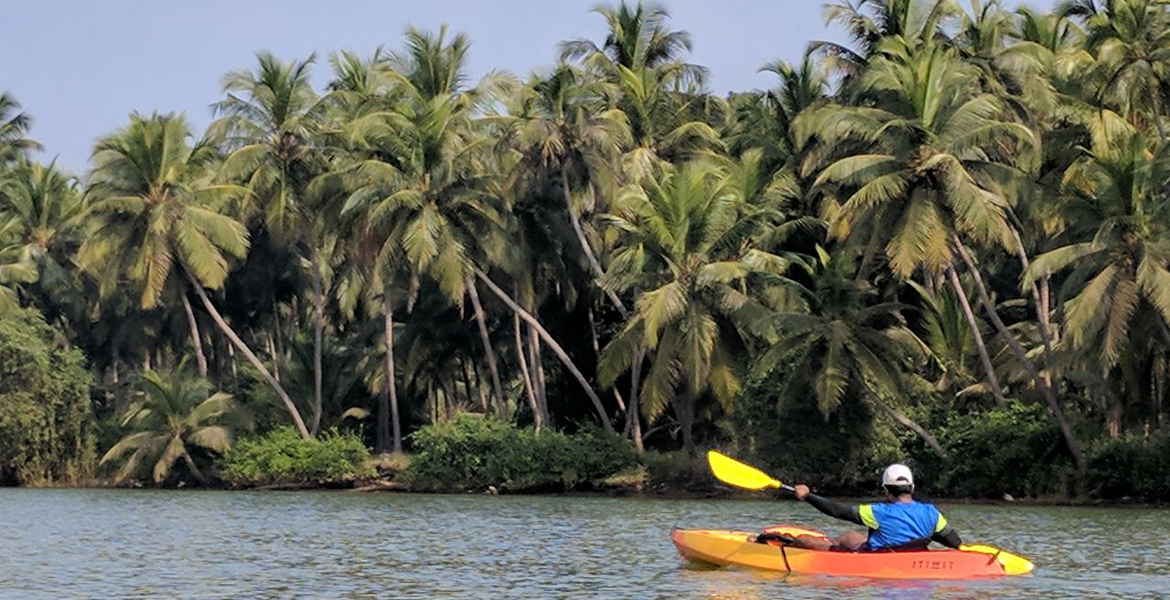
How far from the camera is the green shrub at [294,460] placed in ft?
158

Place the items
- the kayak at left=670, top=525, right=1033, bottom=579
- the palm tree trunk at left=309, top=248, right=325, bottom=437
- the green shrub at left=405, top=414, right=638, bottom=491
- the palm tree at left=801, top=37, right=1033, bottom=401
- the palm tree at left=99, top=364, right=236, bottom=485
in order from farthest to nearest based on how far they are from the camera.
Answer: the palm tree trunk at left=309, top=248, right=325, bottom=437, the palm tree at left=99, top=364, right=236, bottom=485, the green shrub at left=405, top=414, right=638, bottom=491, the palm tree at left=801, top=37, right=1033, bottom=401, the kayak at left=670, top=525, right=1033, bottom=579

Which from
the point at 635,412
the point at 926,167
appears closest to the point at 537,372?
the point at 635,412

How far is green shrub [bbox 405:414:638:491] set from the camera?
44375 mm


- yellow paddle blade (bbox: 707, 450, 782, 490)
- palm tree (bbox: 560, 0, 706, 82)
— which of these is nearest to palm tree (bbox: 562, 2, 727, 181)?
palm tree (bbox: 560, 0, 706, 82)

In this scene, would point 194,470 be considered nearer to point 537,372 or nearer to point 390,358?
point 390,358

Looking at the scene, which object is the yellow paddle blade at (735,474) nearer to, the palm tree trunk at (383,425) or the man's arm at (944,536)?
the man's arm at (944,536)

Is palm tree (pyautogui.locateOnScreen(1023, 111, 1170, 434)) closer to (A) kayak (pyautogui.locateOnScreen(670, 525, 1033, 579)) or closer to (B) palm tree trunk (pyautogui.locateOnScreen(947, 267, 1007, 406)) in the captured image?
(B) palm tree trunk (pyautogui.locateOnScreen(947, 267, 1007, 406))

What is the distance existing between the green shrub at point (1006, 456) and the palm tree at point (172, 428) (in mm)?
20931

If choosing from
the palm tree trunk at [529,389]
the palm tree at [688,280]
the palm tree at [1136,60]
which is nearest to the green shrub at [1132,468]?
the palm tree at [1136,60]

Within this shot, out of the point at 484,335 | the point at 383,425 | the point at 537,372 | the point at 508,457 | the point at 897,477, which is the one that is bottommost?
the point at 897,477

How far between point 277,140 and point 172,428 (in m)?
8.72

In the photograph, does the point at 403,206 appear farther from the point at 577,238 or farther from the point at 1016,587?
the point at 1016,587

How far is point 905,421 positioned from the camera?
39.4 metres

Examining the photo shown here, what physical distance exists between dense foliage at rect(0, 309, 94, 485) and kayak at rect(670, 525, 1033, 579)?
114 feet
